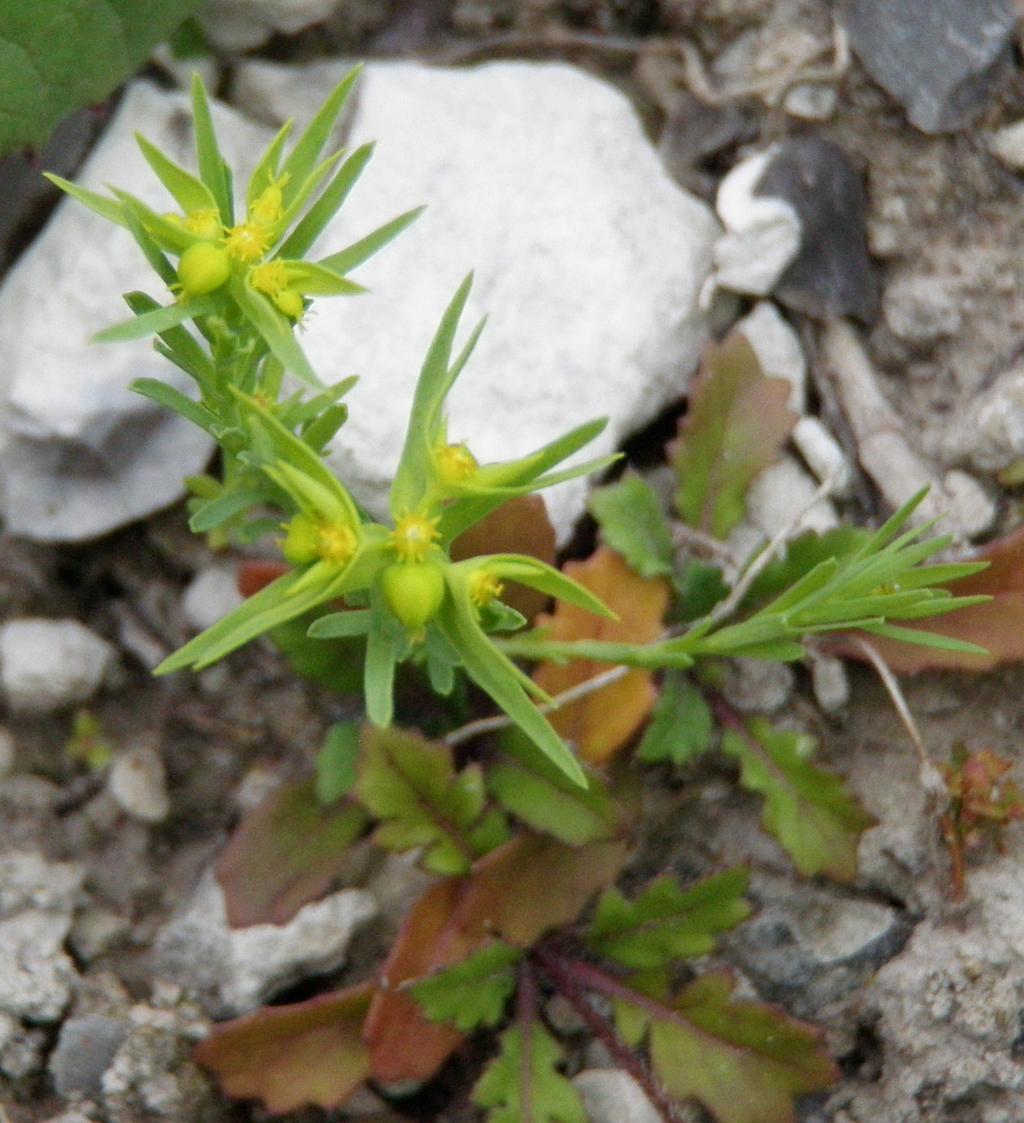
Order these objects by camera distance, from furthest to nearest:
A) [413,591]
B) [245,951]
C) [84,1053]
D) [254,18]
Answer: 1. [254,18]
2. [245,951]
3. [84,1053]
4. [413,591]

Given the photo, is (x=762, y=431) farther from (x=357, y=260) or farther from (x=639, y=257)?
(x=357, y=260)

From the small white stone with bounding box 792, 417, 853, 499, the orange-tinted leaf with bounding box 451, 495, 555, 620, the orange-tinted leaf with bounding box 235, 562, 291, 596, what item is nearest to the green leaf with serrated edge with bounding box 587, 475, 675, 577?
the orange-tinted leaf with bounding box 451, 495, 555, 620

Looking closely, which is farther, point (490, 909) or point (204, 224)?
point (490, 909)

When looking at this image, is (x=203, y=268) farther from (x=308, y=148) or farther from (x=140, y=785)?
(x=140, y=785)

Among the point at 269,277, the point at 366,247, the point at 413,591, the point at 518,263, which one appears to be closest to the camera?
the point at 413,591

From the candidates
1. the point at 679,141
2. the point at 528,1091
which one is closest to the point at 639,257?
the point at 679,141

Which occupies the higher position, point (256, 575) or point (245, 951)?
point (256, 575)

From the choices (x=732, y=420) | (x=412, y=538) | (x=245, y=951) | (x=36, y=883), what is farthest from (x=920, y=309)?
(x=36, y=883)

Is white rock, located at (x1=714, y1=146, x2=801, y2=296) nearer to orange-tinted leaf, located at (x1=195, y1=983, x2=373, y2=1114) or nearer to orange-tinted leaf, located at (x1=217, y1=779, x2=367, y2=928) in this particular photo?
orange-tinted leaf, located at (x1=217, y1=779, x2=367, y2=928)
